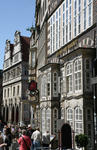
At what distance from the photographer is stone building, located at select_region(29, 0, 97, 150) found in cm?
1852

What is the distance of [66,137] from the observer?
16.4 meters

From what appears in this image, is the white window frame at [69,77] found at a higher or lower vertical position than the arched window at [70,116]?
higher

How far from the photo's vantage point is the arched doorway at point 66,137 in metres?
16.1

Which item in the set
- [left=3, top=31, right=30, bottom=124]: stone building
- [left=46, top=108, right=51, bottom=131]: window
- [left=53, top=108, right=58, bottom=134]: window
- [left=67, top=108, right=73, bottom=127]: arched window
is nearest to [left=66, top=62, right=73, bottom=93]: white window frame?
[left=67, top=108, right=73, bottom=127]: arched window

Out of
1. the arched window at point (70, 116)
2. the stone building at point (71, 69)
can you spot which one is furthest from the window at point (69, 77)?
the arched window at point (70, 116)

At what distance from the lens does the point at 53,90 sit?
2453 centimetres

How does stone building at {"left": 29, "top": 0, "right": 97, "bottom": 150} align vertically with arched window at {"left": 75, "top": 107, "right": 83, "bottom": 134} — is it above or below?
above

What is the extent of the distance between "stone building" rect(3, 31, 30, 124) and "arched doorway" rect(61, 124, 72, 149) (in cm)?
3866

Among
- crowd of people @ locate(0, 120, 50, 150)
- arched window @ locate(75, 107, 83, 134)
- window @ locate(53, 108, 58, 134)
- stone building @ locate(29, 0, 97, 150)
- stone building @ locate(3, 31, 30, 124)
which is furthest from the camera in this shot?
stone building @ locate(3, 31, 30, 124)

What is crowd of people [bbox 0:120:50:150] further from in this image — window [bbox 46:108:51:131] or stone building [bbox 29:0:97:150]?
window [bbox 46:108:51:131]

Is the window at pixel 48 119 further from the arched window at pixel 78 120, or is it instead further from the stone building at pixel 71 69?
the arched window at pixel 78 120

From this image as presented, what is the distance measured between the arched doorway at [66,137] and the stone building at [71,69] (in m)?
0.55

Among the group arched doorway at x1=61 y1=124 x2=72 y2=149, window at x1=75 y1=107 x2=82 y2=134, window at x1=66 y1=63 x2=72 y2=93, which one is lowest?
arched doorway at x1=61 y1=124 x2=72 y2=149

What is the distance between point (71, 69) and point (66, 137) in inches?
223
